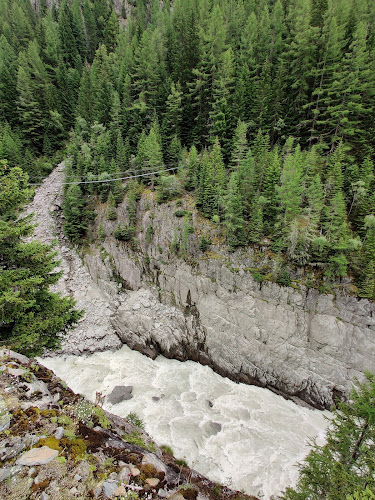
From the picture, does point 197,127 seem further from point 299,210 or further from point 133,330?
point 133,330

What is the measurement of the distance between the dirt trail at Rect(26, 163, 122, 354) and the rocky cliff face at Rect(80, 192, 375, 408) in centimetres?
101

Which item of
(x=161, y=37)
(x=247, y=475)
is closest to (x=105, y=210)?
(x=247, y=475)

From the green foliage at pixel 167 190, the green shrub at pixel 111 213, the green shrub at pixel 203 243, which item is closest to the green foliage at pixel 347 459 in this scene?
the green shrub at pixel 203 243

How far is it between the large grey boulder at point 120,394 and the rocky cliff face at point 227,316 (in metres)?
3.85

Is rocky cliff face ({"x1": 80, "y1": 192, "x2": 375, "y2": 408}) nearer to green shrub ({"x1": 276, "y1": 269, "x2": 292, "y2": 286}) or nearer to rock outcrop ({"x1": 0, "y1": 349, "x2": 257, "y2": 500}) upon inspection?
green shrub ({"x1": 276, "y1": 269, "x2": 292, "y2": 286})

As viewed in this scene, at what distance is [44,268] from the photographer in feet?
34.6

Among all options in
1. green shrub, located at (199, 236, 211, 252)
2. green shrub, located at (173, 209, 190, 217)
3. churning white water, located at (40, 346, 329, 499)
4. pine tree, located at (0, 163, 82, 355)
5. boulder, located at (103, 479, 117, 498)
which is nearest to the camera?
boulder, located at (103, 479, 117, 498)

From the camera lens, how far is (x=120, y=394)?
17.6 metres

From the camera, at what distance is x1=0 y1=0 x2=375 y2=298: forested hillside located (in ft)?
66.3

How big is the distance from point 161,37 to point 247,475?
51172mm

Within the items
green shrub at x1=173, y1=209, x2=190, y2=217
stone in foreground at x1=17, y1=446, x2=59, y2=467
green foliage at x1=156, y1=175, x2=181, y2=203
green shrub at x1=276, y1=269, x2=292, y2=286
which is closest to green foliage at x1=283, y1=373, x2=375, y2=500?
stone in foreground at x1=17, y1=446, x2=59, y2=467

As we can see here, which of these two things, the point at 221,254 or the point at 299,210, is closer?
the point at 299,210

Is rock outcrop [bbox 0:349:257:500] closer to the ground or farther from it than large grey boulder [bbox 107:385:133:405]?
farther from it

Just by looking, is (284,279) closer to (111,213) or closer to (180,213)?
(180,213)
